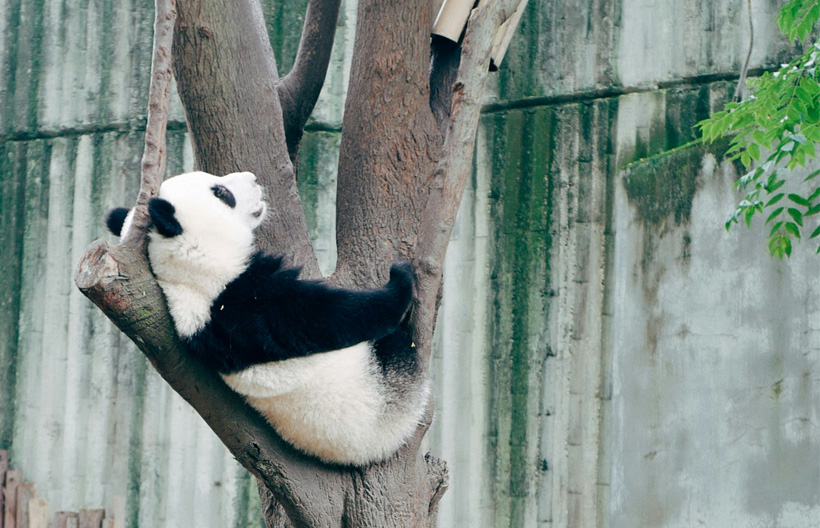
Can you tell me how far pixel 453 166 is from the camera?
8.54ft

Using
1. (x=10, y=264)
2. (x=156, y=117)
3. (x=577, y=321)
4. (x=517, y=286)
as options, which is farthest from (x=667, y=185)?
(x=10, y=264)

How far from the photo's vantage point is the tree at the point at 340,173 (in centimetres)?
238

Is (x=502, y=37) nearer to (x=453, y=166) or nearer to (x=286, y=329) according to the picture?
(x=453, y=166)

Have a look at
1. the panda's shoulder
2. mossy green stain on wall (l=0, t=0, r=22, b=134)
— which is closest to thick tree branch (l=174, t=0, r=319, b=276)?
the panda's shoulder

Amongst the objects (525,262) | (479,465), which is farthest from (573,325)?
(479,465)

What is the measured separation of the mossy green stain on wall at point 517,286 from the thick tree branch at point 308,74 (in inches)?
99.7

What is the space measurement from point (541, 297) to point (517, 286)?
0.17 metres

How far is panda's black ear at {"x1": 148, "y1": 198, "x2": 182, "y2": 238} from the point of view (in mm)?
2566

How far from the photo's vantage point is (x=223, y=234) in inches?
109

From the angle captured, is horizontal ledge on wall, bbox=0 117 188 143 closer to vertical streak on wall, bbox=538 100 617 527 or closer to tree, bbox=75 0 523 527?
vertical streak on wall, bbox=538 100 617 527

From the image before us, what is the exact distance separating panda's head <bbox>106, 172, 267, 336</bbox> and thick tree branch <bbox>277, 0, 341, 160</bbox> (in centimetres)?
62

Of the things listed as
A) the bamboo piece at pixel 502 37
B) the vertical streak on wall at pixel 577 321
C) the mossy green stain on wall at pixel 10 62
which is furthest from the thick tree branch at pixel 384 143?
the mossy green stain on wall at pixel 10 62

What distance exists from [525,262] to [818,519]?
2161 millimetres

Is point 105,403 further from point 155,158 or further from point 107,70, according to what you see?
point 155,158
